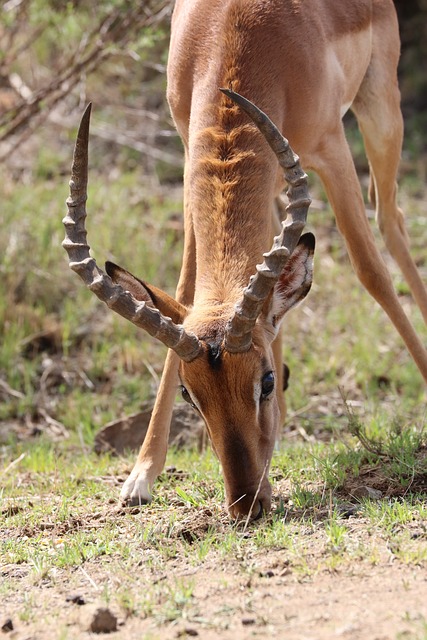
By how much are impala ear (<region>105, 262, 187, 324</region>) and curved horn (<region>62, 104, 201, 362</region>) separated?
0.74 feet

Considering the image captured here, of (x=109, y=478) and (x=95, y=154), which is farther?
(x=95, y=154)

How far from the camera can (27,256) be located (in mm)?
10406

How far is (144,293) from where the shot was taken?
5105 millimetres

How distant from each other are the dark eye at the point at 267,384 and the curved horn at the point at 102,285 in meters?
0.37

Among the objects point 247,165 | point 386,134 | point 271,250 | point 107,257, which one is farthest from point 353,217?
point 107,257

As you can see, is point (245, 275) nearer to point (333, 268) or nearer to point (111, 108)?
point (333, 268)

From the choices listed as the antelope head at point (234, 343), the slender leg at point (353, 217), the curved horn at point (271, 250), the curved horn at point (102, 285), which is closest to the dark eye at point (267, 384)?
the antelope head at point (234, 343)

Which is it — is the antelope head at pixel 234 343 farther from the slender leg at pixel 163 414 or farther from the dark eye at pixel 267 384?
the slender leg at pixel 163 414

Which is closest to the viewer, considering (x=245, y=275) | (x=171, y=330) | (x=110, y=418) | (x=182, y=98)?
(x=171, y=330)

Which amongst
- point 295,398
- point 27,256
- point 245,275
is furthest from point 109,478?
point 27,256

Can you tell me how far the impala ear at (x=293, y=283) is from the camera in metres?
5.16

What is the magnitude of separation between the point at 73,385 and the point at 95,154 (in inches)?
186

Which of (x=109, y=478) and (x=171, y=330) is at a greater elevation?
(x=171, y=330)

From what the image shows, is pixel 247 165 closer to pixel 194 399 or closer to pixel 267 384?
pixel 267 384
